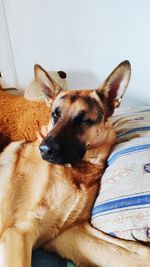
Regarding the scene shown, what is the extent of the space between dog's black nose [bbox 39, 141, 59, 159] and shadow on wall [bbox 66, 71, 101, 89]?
1172 millimetres

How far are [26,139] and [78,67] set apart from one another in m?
0.93

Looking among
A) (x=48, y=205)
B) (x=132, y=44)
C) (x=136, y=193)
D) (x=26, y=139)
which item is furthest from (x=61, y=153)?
(x=132, y=44)

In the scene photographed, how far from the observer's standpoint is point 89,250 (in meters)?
1.09

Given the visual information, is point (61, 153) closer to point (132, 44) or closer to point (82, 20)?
point (132, 44)

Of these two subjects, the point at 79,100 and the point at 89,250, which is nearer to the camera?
the point at 89,250

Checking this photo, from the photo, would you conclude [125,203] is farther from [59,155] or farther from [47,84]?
[47,84]

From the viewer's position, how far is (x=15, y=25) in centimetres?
234

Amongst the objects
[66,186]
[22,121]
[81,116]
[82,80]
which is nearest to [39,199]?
[66,186]

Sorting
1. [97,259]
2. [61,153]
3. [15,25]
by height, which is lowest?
[97,259]

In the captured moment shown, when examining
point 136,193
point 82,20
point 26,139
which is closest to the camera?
point 136,193

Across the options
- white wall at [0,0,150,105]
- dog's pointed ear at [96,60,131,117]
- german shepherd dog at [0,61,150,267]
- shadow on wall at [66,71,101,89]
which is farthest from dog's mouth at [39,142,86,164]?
shadow on wall at [66,71,101,89]

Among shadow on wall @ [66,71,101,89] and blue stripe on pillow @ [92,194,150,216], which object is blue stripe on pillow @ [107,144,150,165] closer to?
blue stripe on pillow @ [92,194,150,216]

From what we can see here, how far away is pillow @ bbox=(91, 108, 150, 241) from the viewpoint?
3.14 ft

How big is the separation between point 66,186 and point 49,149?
0.16m
